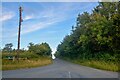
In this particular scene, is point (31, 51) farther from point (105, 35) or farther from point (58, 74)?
point (58, 74)

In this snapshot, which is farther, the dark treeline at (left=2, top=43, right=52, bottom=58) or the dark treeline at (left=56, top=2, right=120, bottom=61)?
the dark treeline at (left=2, top=43, right=52, bottom=58)

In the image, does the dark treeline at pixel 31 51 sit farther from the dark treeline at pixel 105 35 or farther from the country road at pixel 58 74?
the country road at pixel 58 74

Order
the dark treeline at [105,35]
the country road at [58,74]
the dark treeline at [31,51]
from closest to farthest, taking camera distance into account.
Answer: the country road at [58,74] → the dark treeline at [105,35] → the dark treeline at [31,51]

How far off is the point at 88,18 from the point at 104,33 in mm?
26221

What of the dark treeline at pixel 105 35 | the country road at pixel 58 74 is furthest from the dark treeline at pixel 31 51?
the country road at pixel 58 74

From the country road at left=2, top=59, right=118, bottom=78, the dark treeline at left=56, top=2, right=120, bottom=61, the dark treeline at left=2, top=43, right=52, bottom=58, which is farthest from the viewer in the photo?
the dark treeline at left=2, top=43, right=52, bottom=58

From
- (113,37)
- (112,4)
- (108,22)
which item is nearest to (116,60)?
(113,37)

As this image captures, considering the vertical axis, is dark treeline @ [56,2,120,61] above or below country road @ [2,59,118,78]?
above

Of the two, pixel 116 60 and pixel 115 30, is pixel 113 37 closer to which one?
pixel 115 30

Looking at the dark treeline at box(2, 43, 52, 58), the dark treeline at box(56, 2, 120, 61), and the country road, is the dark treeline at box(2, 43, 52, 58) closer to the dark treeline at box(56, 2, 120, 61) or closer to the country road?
the dark treeline at box(56, 2, 120, 61)

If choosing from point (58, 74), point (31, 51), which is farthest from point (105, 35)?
point (31, 51)

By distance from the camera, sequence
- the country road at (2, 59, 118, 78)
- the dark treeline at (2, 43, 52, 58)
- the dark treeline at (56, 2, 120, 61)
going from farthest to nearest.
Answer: the dark treeline at (2, 43, 52, 58) → the dark treeline at (56, 2, 120, 61) → the country road at (2, 59, 118, 78)

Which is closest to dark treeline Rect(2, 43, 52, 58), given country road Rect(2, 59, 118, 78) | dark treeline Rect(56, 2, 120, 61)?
dark treeline Rect(56, 2, 120, 61)

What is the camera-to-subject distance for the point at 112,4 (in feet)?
178
